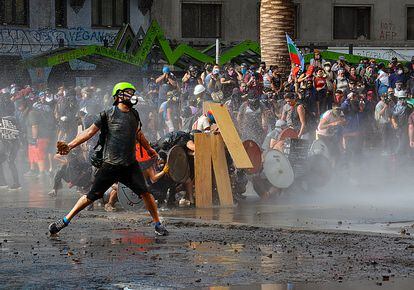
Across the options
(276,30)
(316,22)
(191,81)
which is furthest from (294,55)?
(316,22)

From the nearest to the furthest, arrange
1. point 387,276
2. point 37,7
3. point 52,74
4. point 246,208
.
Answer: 1. point 387,276
2. point 246,208
3. point 52,74
4. point 37,7

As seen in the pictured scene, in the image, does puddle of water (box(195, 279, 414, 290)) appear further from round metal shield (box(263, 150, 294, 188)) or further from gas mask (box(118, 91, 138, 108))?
round metal shield (box(263, 150, 294, 188))

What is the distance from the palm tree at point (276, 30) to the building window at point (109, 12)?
16286 mm

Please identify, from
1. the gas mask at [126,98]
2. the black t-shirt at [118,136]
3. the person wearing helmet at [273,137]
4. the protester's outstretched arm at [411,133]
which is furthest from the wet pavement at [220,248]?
the protester's outstretched arm at [411,133]

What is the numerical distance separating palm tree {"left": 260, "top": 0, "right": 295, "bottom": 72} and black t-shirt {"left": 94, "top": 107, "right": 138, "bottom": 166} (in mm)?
14285

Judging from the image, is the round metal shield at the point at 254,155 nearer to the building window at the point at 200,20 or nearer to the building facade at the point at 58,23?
the building facade at the point at 58,23

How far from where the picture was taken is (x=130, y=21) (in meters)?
43.1

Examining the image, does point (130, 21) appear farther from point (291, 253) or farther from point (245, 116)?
point (291, 253)

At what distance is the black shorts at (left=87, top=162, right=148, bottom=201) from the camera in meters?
13.2

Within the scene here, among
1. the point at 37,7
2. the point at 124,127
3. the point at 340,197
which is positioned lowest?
the point at 340,197

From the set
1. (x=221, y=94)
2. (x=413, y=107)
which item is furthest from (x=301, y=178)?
(x=413, y=107)

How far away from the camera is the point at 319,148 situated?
20500 millimetres

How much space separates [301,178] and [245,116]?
363 centimetres

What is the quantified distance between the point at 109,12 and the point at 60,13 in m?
1.92
